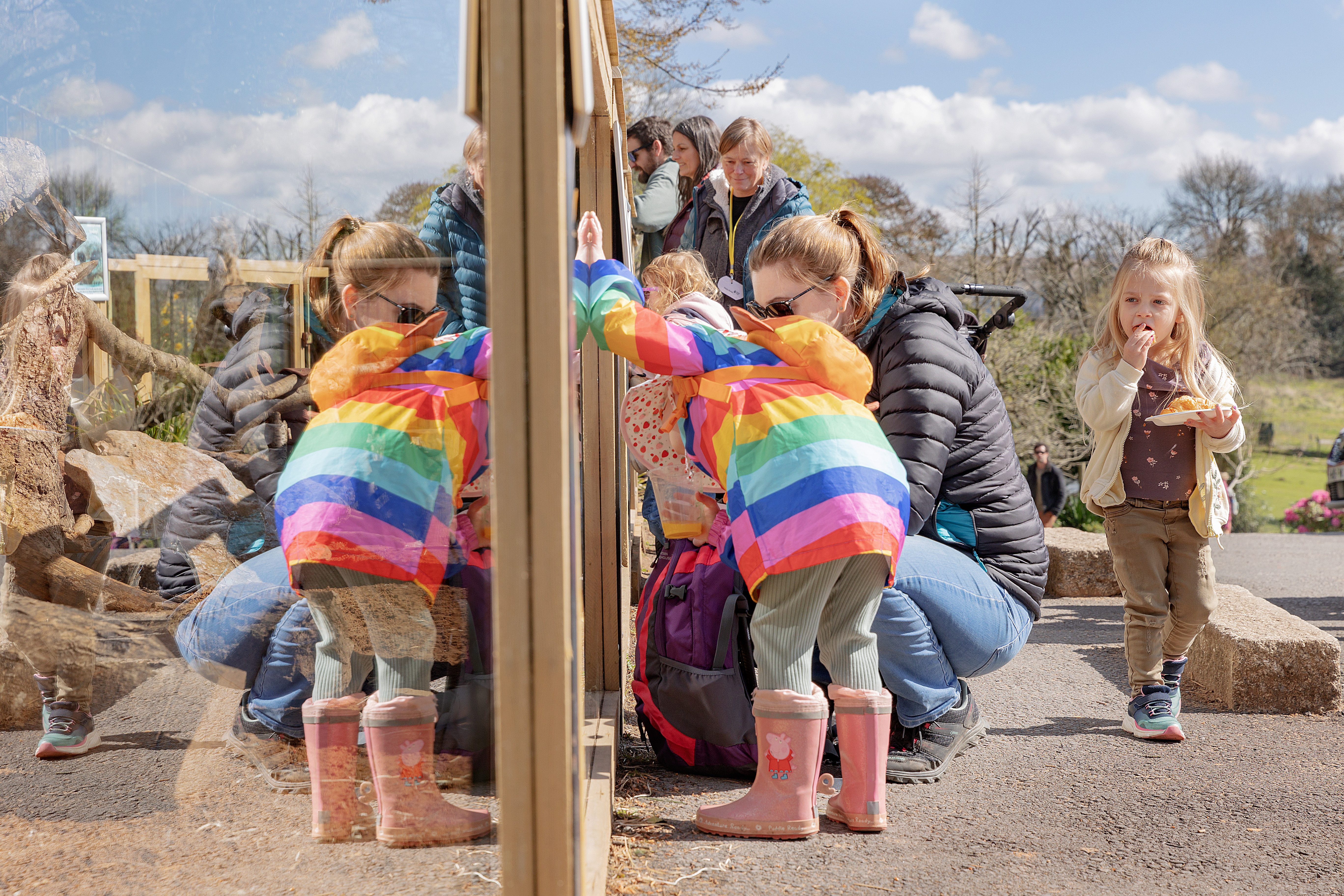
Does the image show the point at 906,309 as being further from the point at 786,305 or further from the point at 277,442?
the point at 277,442

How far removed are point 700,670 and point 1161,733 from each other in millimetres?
1618

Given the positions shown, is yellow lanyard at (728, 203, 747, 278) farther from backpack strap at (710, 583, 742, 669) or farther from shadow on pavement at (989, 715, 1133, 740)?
shadow on pavement at (989, 715, 1133, 740)

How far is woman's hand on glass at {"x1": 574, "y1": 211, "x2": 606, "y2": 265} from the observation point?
2129mm

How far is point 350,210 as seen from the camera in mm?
1340

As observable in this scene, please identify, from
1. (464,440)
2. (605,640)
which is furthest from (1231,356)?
(464,440)

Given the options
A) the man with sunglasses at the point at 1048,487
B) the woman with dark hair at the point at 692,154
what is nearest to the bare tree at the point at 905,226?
the man with sunglasses at the point at 1048,487

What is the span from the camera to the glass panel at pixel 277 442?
1344 mm

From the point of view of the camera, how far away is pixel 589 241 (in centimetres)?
214

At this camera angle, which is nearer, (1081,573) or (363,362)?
(363,362)

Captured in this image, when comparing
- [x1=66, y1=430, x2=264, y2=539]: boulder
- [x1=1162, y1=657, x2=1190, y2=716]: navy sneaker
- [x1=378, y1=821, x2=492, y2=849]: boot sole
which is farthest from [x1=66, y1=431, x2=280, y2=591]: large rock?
[x1=1162, y1=657, x2=1190, y2=716]: navy sneaker

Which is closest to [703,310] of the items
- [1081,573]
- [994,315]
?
[994,315]

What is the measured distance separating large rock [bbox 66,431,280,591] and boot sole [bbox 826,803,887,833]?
1.57 m

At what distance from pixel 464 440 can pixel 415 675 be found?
→ 33cm

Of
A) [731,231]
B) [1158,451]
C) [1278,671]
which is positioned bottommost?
[1278,671]
